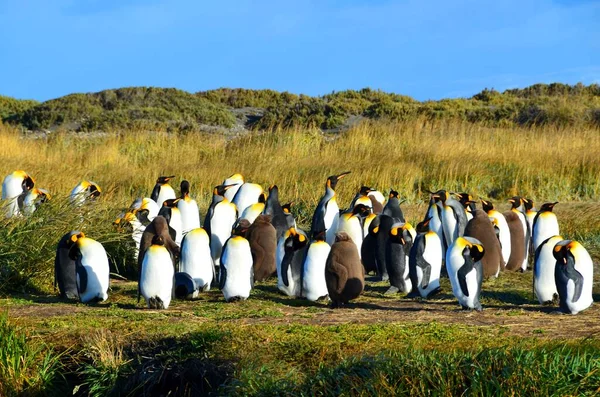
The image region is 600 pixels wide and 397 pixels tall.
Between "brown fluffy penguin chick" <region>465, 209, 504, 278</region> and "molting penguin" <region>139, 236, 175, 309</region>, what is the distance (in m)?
3.62

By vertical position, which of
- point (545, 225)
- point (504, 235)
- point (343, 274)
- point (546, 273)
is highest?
point (545, 225)

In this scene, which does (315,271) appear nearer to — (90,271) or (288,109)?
(90,271)

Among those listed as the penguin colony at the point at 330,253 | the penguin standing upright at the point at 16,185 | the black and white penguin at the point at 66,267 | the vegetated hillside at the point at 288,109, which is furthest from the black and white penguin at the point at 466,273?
the vegetated hillside at the point at 288,109

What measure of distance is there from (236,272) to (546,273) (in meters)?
2.95

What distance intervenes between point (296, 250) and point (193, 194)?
735 centimetres

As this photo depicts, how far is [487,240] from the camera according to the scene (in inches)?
412

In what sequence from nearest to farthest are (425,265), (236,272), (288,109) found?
(236,272), (425,265), (288,109)

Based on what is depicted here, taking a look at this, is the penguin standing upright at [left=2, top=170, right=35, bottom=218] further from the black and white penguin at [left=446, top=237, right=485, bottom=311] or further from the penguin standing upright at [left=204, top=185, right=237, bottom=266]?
the black and white penguin at [left=446, top=237, right=485, bottom=311]

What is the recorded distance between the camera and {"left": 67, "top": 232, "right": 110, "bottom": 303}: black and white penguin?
8992 mm

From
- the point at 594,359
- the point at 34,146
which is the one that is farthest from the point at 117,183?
the point at 594,359

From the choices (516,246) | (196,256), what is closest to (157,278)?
(196,256)

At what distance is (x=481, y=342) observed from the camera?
680cm

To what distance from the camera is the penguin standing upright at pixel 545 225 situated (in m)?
11.1

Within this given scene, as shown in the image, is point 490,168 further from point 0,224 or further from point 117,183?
point 0,224
